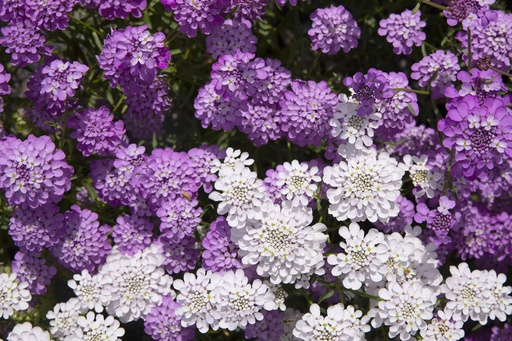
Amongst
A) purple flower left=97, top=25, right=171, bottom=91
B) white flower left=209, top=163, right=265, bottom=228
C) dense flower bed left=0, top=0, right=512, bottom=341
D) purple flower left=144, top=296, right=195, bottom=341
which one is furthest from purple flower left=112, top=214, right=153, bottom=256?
purple flower left=97, top=25, right=171, bottom=91

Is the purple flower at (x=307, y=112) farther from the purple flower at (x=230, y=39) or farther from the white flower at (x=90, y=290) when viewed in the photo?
the white flower at (x=90, y=290)

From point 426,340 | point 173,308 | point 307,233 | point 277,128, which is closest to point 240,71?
point 277,128

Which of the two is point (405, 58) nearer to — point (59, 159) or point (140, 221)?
point (140, 221)

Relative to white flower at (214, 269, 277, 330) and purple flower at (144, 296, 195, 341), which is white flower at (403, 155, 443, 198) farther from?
purple flower at (144, 296, 195, 341)

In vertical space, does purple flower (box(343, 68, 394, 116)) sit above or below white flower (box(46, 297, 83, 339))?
above

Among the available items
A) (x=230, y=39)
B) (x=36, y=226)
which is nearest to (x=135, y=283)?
(x=36, y=226)

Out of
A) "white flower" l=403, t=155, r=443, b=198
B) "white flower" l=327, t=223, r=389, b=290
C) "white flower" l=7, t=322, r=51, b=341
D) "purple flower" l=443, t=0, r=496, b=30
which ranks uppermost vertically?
"purple flower" l=443, t=0, r=496, b=30
